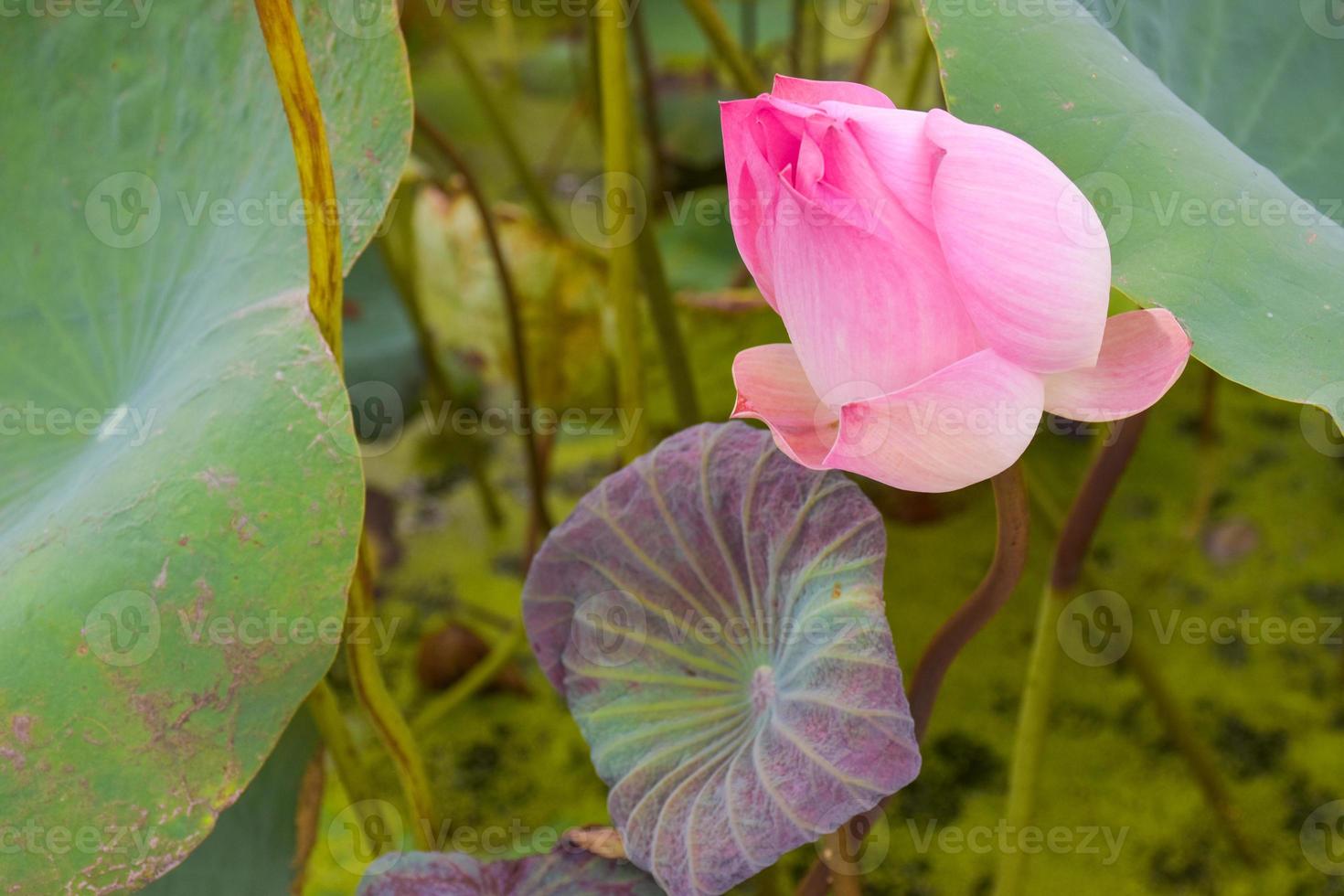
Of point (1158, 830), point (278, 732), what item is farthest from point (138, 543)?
point (1158, 830)

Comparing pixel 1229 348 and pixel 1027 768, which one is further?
pixel 1027 768

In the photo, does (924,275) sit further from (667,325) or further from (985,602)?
(667,325)

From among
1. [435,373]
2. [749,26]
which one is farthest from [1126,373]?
[749,26]

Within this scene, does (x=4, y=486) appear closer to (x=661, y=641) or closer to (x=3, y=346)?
→ (x=3, y=346)

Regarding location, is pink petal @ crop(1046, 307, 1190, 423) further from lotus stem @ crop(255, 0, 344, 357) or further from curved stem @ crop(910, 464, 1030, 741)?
lotus stem @ crop(255, 0, 344, 357)

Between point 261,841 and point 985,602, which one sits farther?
point 261,841

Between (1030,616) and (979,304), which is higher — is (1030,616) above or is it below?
below

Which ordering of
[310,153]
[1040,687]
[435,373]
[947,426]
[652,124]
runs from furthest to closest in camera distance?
[652,124], [435,373], [1040,687], [310,153], [947,426]
